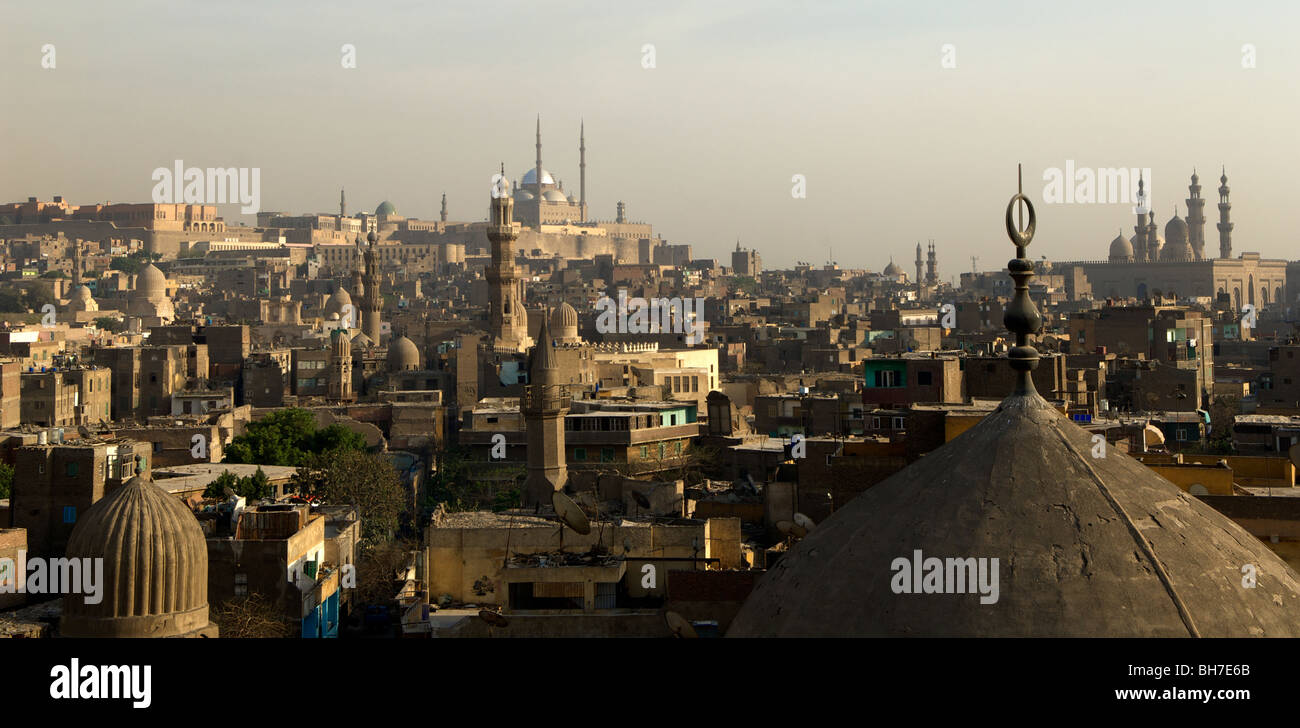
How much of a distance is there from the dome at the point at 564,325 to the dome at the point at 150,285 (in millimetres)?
37840

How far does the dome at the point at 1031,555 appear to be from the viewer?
4668mm

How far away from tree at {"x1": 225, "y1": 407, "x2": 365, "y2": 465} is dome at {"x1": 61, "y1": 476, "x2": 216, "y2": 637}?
1799 cm

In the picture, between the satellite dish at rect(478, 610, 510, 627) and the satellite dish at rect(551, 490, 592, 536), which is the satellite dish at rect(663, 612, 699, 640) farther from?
the satellite dish at rect(551, 490, 592, 536)

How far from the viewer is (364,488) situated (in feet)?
88.2

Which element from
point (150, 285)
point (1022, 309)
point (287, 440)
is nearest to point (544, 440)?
point (287, 440)

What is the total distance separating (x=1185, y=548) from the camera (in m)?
4.85

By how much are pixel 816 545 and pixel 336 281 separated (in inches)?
3676

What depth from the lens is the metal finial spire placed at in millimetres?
5234

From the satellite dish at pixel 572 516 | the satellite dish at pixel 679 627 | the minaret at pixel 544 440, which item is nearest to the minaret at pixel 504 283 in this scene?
the minaret at pixel 544 440

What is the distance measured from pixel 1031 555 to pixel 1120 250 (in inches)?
4291

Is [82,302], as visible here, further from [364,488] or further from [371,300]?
[364,488]
